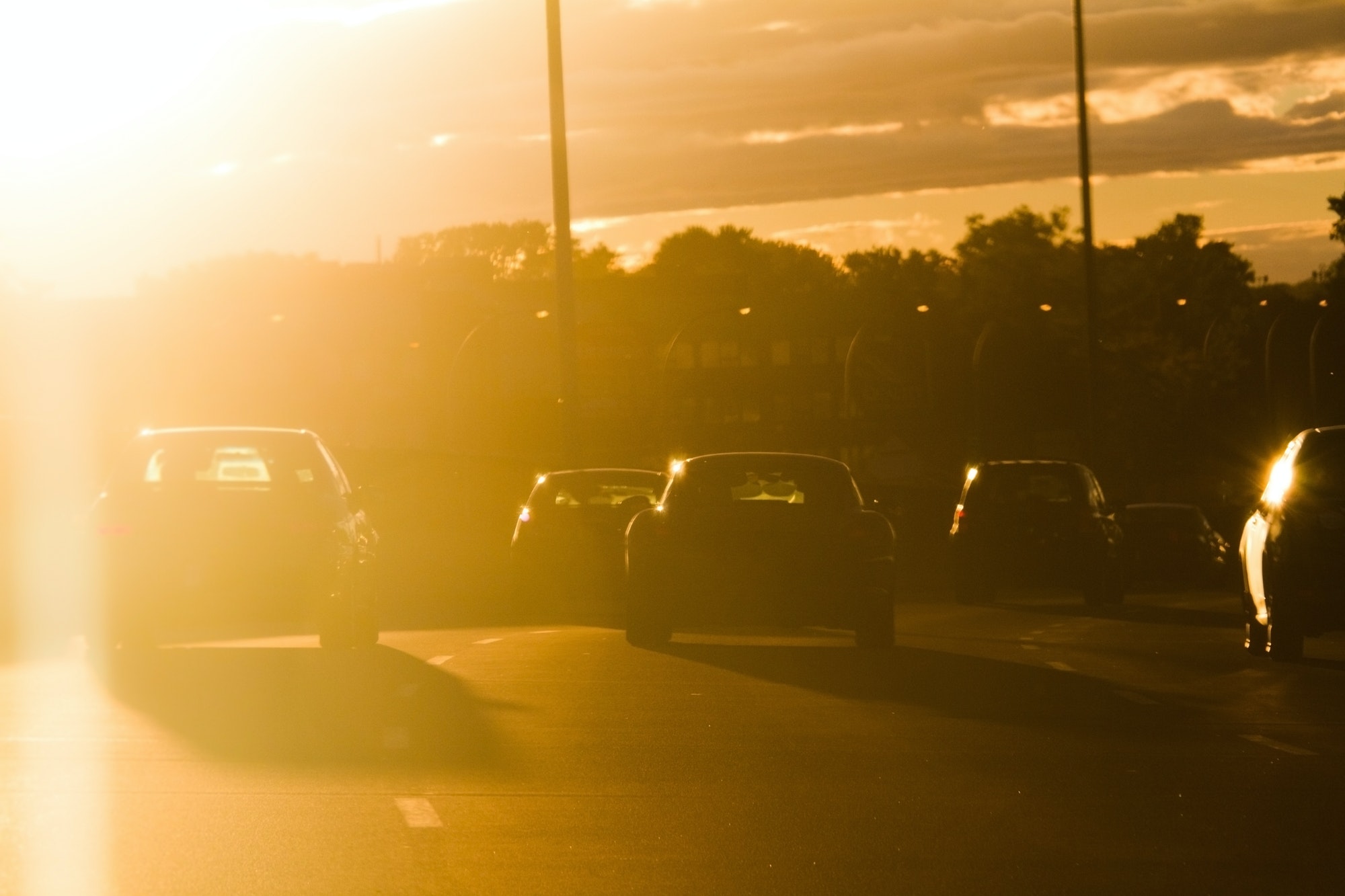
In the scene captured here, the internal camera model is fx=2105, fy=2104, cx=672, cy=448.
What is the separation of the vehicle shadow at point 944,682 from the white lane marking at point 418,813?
419 cm

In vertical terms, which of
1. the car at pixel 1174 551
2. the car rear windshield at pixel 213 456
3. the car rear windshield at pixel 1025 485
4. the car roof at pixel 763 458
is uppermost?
the car rear windshield at pixel 213 456

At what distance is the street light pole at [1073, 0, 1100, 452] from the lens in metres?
43.7

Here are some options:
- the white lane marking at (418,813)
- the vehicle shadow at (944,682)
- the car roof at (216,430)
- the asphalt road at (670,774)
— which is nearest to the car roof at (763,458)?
the vehicle shadow at (944,682)

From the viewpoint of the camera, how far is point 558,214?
35.1 m

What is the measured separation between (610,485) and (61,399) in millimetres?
77740

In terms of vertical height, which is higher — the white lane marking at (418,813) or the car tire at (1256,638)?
the white lane marking at (418,813)

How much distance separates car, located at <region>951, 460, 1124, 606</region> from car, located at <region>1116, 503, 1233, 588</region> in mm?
11395

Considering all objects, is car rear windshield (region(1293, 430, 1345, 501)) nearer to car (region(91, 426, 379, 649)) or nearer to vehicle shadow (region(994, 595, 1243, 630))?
vehicle shadow (region(994, 595, 1243, 630))

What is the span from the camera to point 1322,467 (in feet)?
50.2

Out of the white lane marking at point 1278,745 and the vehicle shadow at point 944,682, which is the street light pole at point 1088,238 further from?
the white lane marking at point 1278,745

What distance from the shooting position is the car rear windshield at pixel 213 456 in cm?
1608

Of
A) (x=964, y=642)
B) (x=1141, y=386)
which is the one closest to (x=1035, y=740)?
(x=964, y=642)

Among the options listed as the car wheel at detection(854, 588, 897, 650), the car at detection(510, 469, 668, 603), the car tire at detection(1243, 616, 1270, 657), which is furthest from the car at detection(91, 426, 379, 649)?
the car at detection(510, 469, 668, 603)

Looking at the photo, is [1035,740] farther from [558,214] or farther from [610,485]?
[558,214]
